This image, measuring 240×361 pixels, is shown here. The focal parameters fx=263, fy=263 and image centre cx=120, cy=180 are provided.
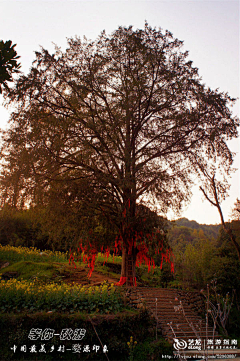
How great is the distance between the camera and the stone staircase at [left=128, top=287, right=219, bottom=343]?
8195 millimetres

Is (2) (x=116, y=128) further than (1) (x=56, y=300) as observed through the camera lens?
Yes

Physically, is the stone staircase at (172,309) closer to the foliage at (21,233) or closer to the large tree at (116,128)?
the large tree at (116,128)

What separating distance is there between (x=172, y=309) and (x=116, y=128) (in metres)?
7.21

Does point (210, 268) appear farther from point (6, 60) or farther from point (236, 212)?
point (6, 60)

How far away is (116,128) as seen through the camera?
1091cm

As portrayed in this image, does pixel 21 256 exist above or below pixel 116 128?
below

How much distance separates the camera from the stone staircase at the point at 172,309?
26.9ft

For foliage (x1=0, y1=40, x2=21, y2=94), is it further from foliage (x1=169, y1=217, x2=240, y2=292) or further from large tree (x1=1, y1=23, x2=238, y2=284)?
foliage (x1=169, y1=217, x2=240, y2=292)

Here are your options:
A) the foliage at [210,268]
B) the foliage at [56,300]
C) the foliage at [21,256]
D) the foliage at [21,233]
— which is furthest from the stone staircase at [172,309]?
the foliage at [21,233]

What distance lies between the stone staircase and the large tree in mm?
1692

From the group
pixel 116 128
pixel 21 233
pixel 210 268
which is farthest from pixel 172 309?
pixel 21 233

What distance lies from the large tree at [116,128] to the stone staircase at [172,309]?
1692mm

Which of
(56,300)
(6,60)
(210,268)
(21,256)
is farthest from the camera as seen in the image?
(21,256)

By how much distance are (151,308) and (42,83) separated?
30.1ft
